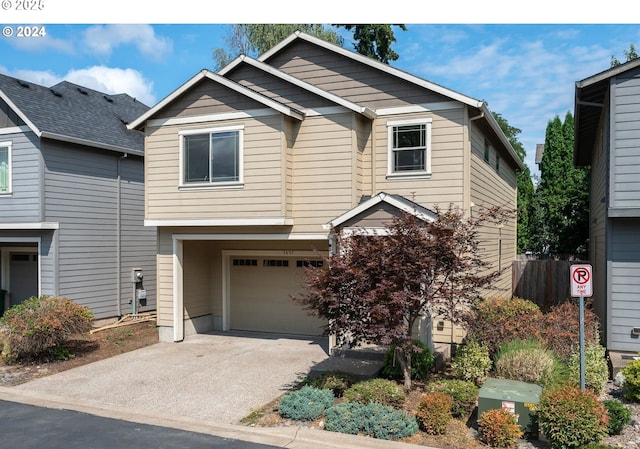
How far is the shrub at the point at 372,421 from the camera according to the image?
7789 millimetres

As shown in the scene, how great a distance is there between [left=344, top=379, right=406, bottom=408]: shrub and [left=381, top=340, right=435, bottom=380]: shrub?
126 centimetres

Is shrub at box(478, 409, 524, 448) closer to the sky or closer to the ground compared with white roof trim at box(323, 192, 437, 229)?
closer to the ground

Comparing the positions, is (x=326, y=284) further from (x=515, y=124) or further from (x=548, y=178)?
(x=515, y=124)

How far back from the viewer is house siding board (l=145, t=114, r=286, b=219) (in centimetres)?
1328

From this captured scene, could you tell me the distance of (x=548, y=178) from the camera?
2648 cm

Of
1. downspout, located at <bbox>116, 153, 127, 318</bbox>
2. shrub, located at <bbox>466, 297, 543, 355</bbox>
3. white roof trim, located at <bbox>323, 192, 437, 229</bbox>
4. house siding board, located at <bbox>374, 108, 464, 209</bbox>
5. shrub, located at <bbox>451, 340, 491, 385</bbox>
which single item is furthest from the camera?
downspout, located at <bbox>116, 153, 127, 318</bbox>

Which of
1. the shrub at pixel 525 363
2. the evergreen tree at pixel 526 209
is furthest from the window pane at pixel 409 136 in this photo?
the evergreen tree at pixel 526 209

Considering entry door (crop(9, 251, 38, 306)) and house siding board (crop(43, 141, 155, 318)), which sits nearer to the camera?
house siding board (crop(43, 141, 155, 318))

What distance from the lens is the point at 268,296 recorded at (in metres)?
16.3

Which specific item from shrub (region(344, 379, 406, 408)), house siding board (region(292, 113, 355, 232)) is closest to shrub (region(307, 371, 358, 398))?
shrub (region(344, 379, 406, 408))

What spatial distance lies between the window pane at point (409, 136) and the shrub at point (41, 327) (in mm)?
8775

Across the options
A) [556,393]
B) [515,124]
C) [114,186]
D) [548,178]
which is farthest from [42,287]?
[515,124]

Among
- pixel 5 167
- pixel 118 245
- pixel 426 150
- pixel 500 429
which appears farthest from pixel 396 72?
pixel 5 167

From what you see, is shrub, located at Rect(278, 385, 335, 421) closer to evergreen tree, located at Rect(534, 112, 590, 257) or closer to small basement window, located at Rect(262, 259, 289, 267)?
small basement window, located at Rect(262, 259, 289, 267)
